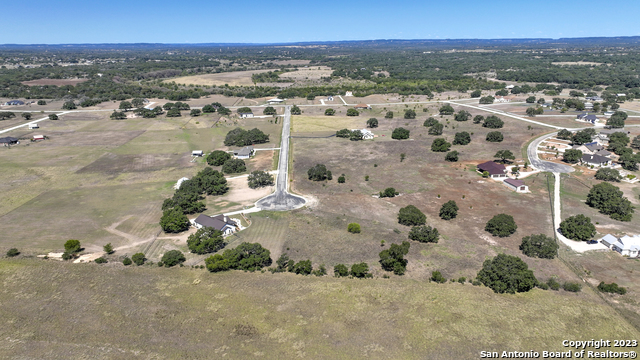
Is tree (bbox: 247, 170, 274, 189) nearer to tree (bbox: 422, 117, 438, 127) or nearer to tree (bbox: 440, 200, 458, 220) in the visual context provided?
tree (bbox: 440, 200, 458, 220)

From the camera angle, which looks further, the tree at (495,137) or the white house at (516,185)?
the tree at (495,137)

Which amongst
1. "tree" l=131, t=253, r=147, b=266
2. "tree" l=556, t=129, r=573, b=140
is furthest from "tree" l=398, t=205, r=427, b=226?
"tree" l=556, t=129, r=573, b=140

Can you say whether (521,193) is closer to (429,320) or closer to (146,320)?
(429,320)

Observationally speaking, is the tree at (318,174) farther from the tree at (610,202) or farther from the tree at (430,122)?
the tree at (430,122)

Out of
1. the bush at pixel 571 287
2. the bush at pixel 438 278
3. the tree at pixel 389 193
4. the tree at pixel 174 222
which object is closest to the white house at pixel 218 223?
the tree at pixel 174 222

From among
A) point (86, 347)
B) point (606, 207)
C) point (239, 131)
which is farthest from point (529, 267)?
point (239, 131)

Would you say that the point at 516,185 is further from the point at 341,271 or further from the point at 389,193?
the point at 341,271

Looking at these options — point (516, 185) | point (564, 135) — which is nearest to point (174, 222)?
point (516, 185)
